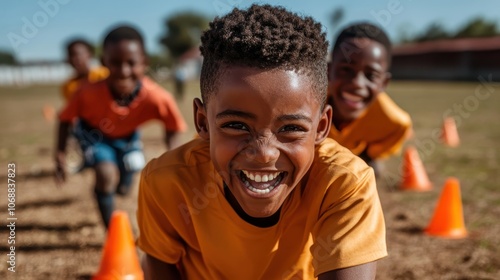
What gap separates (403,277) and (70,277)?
227 cm

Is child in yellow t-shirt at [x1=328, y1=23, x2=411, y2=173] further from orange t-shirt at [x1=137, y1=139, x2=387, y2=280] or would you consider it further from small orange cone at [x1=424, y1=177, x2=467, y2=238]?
orange t-shirt at [x1=137, y1=139, x2=387, y2=280]

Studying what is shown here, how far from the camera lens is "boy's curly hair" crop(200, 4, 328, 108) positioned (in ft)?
5.74

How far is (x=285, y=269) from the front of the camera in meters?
2.19

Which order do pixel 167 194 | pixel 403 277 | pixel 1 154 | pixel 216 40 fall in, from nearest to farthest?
1. pixel 216 40
2. pixel 167 194
3. pixel 403 277
4. pixel 1 154

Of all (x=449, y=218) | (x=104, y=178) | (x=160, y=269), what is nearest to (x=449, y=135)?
(x=449, y=218)

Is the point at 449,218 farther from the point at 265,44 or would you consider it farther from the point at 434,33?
the point at 434,33

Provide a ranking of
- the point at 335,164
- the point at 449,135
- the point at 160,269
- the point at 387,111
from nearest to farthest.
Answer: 1. the point at 335,164
2. the point at 160,269
3. the point at 387,111
4. the point at 449,135

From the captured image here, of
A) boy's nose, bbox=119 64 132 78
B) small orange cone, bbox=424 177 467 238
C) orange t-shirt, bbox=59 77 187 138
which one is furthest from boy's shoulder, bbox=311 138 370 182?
boy's nose, bbox=119 64 132 78

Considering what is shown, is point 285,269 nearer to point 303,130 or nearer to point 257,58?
point 303,130

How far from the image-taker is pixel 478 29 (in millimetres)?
72938

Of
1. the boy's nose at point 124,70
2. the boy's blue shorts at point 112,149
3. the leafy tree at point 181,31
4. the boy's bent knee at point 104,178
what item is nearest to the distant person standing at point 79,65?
the boy's blue shorts at point 112,149

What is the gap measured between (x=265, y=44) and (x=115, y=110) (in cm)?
335

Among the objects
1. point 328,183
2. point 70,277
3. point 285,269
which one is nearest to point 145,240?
point 285,269

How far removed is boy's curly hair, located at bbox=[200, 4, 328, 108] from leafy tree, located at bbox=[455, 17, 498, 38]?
7689cm
